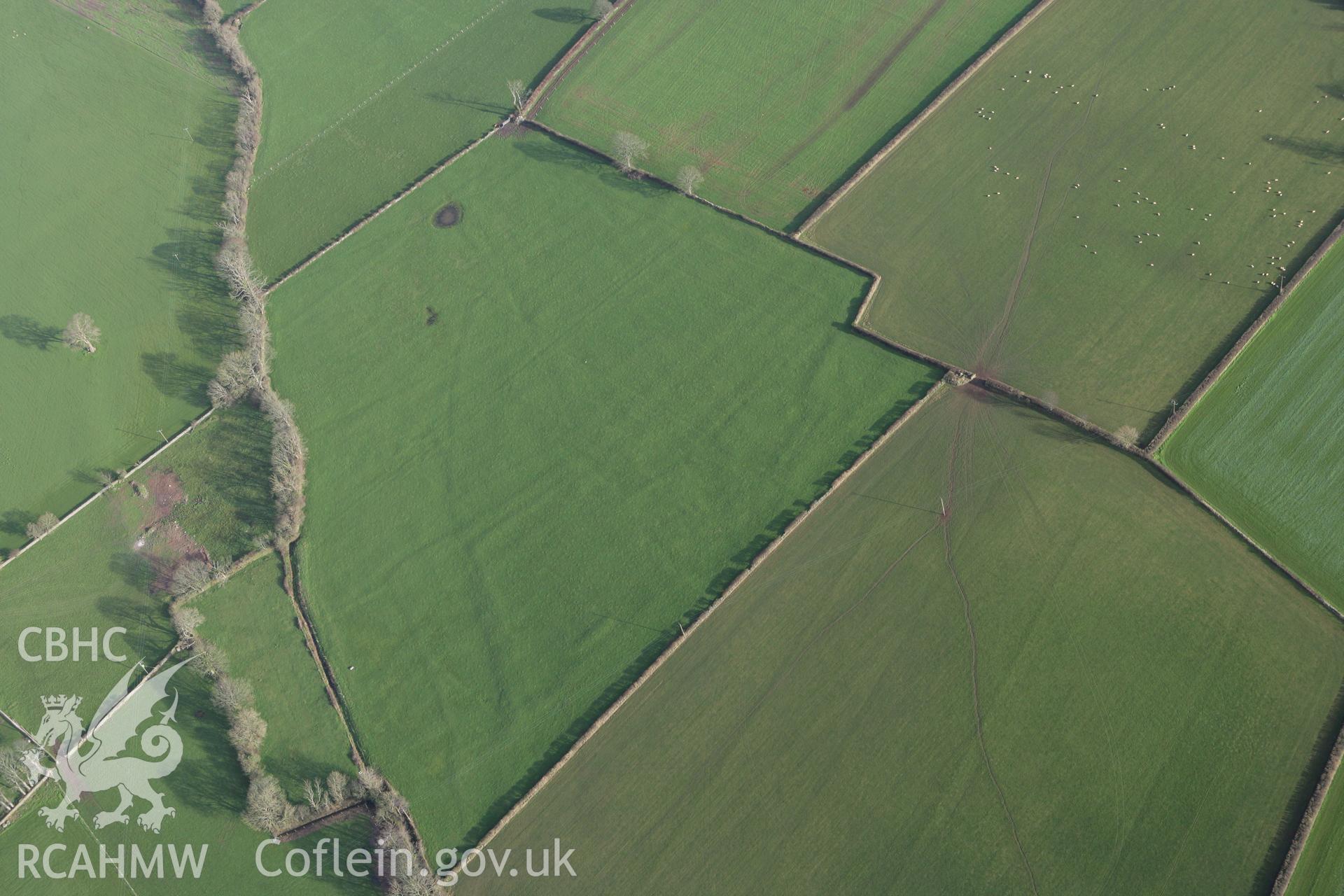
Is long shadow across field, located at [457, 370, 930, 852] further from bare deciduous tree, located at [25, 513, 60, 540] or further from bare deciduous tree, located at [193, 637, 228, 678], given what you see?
bare deciduous tree, located at [25, 513, 60, 540]

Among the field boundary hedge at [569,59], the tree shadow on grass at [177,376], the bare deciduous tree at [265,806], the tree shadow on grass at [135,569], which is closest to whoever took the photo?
the bare deciduous tree at [265,806]

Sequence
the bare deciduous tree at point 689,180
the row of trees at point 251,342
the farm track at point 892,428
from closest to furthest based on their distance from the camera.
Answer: the farm track at point 892,428 → the row of trees at point 251,342 → the bare deciduous tree at point 689,180

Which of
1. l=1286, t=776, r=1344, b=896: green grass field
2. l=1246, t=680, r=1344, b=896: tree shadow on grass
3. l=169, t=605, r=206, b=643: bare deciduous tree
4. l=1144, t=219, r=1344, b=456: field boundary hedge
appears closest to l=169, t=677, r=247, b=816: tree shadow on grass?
l=169, t=605, r=206, b=643: bare deciduous tree

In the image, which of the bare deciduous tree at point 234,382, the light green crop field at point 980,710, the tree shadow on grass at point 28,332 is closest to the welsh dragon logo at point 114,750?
the bare deciduous tree at point 234,382

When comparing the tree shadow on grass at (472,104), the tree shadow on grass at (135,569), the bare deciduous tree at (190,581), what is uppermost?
the tree shadow on grass at (472,104)

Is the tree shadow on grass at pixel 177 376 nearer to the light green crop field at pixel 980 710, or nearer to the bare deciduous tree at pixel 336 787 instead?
the bare deciduous tree at pixel 336 787

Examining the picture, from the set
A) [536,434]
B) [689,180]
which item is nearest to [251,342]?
[536,434]

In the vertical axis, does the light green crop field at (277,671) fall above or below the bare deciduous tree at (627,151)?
below
